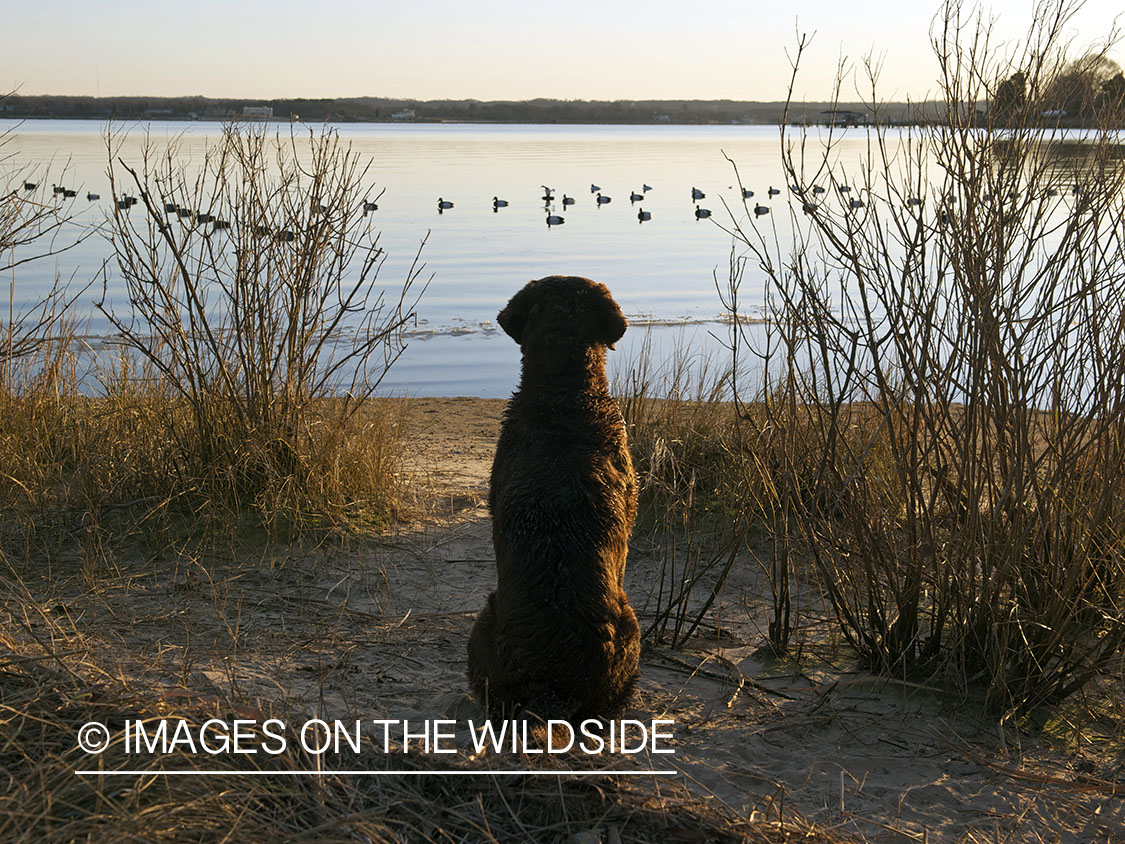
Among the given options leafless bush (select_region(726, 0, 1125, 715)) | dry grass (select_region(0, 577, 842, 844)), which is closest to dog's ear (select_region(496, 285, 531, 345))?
leafless bush (select_region(726, 0, 1125, 715))

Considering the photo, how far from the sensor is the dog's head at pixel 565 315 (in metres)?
4.28

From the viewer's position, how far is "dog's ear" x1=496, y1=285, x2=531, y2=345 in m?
4.52

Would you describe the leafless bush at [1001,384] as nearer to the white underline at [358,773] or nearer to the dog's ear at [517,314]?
the dog's ear at [517,314]

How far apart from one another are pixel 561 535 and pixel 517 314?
4.20ft

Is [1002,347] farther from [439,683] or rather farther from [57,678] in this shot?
[57,678]

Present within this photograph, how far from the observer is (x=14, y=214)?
6387mm

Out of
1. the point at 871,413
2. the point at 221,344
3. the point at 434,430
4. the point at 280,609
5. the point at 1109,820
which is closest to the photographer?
the point at 1109,820

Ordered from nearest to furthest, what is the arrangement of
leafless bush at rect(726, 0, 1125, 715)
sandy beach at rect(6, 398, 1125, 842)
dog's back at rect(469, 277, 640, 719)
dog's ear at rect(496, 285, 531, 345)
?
sandy beach at rect(6, 398, 1125, 842)
dog's back at rect(469, 277, 640, 719)
leafless bush at rect(726, 0, 1125, 715)
dog's ear at rect(496, 285, 531, 345)

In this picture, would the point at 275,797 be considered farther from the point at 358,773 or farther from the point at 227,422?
the point at 227,422

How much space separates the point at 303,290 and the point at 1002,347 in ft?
14.0

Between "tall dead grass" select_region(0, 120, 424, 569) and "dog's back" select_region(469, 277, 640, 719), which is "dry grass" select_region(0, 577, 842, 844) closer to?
"dog's back" select_region(469, 277, 640, 719)

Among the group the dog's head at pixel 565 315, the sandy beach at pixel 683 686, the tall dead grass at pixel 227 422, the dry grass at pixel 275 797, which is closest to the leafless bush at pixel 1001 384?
the sandy beach at pixel 683 686

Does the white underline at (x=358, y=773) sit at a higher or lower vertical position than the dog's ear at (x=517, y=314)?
lower

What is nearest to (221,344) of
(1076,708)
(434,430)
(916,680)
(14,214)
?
(14,214)
